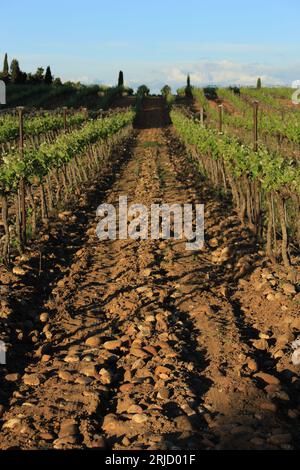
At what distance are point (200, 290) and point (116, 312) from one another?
1281 millimetres

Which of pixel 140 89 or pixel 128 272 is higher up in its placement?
pixel 140 89

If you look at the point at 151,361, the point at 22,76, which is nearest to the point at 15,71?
the point at 22,76

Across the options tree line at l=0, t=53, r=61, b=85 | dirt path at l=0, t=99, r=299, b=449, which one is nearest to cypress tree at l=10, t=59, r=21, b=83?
tree line at l=0, t=53, r=61, b=85

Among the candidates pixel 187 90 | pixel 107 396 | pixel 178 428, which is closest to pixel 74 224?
pixel 107 396

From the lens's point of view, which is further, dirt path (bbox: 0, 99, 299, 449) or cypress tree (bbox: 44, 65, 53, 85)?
cypress tree (bbox: 44, 65, 53, 85)

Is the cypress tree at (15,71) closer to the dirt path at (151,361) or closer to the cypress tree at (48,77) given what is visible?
the cypress tree at (48,77)

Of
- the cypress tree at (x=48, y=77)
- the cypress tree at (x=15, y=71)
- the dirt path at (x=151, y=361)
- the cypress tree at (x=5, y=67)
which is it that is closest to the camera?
the dirt path at (x=151, y=361)

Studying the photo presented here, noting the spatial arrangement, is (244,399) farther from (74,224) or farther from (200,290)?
(74,224)

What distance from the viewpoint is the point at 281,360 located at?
20.1 ft

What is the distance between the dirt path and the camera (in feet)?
15.6

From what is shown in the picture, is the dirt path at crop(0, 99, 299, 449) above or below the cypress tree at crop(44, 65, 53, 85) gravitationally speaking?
below

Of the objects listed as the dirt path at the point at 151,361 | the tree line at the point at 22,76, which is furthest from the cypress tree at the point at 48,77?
the dirt path at the point at 151,361

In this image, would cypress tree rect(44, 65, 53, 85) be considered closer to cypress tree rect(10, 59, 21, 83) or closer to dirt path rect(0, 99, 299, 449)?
cypress tree rect(10, 59, 21, 83)

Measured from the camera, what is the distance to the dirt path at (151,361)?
15.6 ft
